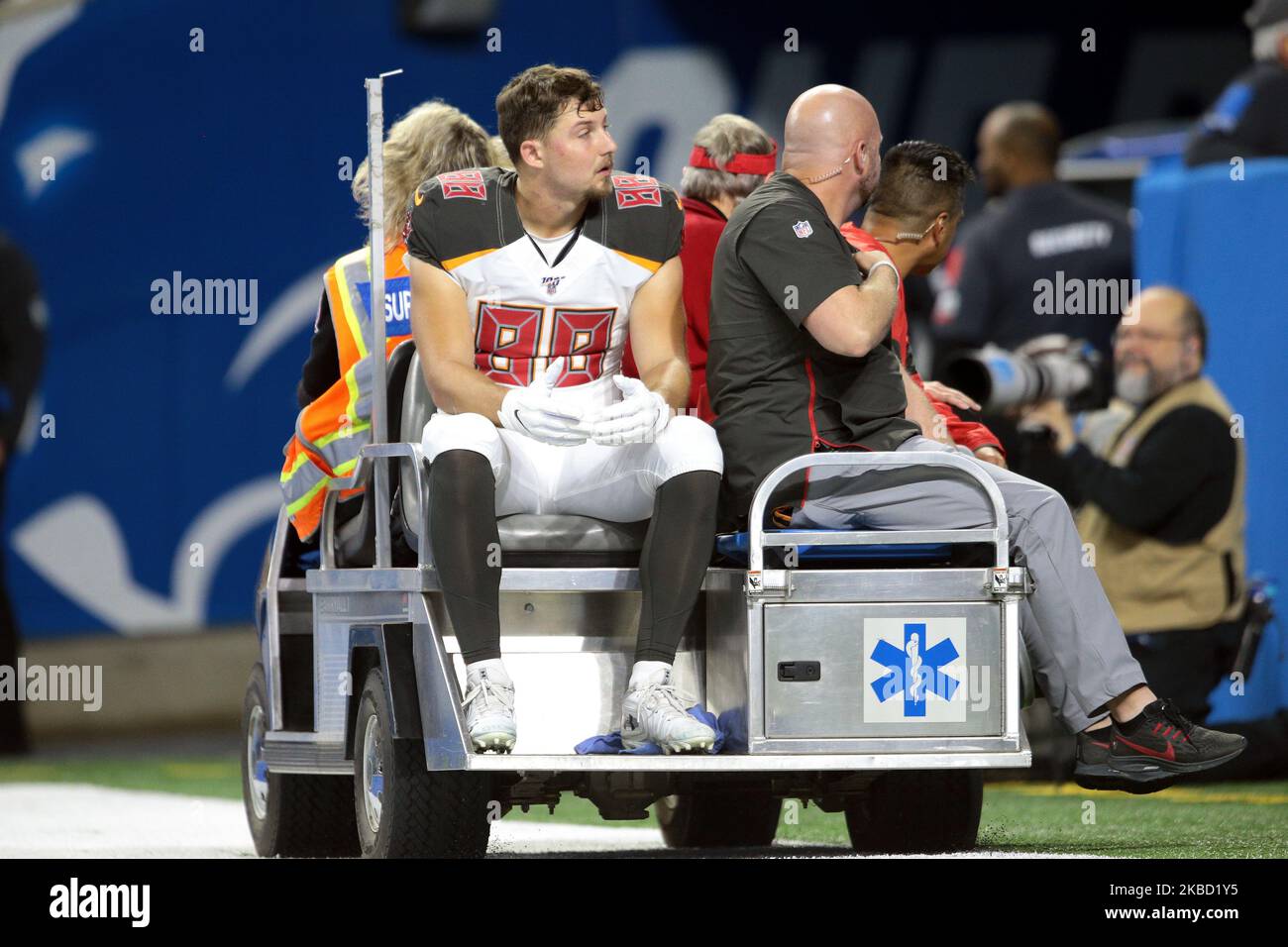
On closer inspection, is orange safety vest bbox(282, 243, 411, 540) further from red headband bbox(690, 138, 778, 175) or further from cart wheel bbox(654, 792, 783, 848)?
cart wheel bbox(654, 792, 783, 848)

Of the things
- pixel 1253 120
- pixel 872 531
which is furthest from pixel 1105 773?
pixel 1253 120

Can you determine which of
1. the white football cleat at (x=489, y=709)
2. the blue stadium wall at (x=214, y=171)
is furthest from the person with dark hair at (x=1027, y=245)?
the white football cleat at (x=489, y=709)

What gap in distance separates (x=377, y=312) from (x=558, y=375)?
56cm

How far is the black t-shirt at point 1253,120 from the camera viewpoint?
918 cm

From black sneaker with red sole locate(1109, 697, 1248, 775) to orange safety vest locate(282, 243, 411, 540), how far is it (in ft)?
6.66

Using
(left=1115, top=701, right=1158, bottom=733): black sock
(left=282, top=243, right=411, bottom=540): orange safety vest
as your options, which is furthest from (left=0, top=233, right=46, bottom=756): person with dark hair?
(left=1115, top=701, right=1158, bottom=733): black sock

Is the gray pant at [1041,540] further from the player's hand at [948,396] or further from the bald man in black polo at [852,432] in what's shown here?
the player's hand at [948,396]

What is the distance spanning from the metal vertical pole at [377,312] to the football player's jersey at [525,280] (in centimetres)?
21

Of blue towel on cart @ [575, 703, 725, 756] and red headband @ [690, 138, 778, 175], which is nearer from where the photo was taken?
blue towel on cart @ [575, 703, 725, 756]

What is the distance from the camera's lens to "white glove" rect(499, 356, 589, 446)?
5000mm

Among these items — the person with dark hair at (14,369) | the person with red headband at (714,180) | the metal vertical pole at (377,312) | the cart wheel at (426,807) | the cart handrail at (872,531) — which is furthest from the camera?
the person with dark hair at (14,369)
